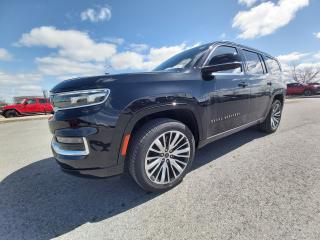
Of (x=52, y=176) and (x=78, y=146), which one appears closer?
(x=78, y=146)

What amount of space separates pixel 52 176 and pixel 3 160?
1662 millimetres

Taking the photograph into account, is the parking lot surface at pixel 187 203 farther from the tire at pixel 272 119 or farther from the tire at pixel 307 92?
the tire at pixel 307 92

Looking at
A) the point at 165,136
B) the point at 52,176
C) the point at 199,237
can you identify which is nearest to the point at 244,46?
the point at 165,136

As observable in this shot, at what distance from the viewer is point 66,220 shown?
2.04 meters

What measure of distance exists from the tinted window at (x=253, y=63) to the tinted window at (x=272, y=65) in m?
0.48

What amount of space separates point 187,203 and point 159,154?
2.02 feet

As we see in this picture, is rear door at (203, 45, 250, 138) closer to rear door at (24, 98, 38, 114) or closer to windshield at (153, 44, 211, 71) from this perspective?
windshield at (153, 44, 211, 71)

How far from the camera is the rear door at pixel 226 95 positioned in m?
2.79

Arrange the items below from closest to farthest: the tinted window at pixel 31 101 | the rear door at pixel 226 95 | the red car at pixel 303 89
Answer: the rear door at pixel 226 95
the tinted window at pixel 31 101
the red car at pixel 303 89

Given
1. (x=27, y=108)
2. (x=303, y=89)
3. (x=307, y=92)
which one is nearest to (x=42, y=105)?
(x=27, y=108)

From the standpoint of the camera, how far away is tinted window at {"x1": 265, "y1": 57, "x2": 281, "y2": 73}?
448cm

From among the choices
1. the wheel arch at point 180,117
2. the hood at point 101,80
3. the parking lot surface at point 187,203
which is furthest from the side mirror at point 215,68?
the parking lot surface at point 187,203

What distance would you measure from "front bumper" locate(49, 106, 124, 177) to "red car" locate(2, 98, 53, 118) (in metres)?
16.4

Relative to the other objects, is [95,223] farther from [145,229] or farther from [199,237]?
[199,237]
